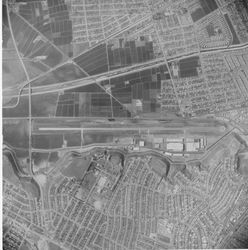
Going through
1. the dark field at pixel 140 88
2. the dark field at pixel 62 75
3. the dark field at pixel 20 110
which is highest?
the dark field at pixel 62 75

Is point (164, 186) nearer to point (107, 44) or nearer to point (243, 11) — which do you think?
point (107, 44)

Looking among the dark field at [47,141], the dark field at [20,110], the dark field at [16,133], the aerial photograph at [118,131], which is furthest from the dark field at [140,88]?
the dark field at [16,133]

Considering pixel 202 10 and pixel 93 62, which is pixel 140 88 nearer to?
pixel 93 62

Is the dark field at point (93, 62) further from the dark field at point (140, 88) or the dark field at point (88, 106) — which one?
the dark field at point (88, 106)

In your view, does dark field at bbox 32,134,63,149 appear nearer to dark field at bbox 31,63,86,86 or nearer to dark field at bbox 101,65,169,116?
dark field at bbox 31,63,86,86

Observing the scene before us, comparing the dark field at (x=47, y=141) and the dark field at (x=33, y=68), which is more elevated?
the dark field at (x=33, y=68)

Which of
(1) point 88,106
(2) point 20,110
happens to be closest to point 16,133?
(2) point 20,110

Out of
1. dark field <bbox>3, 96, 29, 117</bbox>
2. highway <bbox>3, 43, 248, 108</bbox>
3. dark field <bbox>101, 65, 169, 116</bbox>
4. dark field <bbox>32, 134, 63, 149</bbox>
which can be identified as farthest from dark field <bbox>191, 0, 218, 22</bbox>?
dark field <bbox>3, 96, 29, 117</bbox>

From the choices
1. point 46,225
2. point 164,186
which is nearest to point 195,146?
point 164,186
